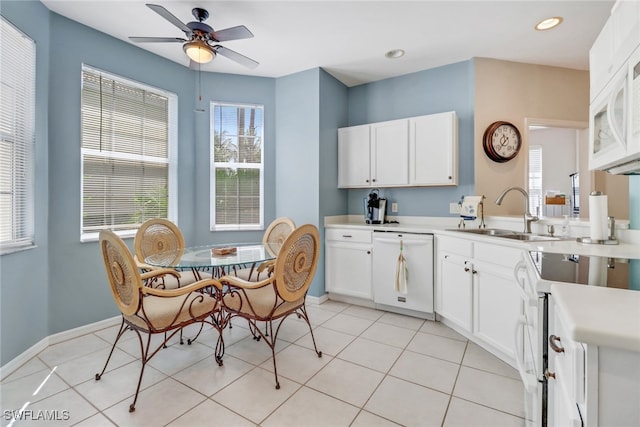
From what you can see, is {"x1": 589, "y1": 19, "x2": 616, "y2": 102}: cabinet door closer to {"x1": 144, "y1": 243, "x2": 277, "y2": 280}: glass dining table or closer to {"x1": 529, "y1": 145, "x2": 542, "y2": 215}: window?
{"x1": 144, "y1": 243, "x2": 277, "y2": 280}: glass dining table

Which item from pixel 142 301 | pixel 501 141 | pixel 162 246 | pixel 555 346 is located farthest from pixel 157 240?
pixel 501 141

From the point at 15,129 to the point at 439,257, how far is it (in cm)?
367

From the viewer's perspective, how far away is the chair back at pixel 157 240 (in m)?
2.54

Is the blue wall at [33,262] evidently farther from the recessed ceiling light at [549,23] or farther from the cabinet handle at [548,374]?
the recessed ceiling light at [549,23]

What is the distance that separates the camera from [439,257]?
2.83 metres

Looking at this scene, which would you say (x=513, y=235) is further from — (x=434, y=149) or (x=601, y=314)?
(x=601, y=314)

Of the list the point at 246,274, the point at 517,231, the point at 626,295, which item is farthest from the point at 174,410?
the point at 517,231

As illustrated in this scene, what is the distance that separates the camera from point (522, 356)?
1.62 metres

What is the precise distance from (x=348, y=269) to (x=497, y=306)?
5.25ft

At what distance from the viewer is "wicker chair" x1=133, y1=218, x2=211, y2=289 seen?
8.07ft

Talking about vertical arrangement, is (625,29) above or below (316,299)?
above

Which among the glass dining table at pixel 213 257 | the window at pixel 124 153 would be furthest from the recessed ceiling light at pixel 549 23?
the window at pixel 124 153

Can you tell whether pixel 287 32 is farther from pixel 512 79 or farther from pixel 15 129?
pixel 512 79

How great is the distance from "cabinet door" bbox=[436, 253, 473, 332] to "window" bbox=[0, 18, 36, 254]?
3.47 m
